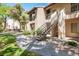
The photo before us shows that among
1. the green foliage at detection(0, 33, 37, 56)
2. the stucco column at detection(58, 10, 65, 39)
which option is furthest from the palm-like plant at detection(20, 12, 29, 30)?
the stucco column at detection(58, 10, 65, 39)

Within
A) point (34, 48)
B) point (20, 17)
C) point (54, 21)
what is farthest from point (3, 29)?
point (54, 21)

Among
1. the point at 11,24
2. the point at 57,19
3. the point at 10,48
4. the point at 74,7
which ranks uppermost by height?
the point at 74,7

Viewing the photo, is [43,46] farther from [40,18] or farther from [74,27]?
[74,27]

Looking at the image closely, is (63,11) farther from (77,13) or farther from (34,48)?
(34,48)

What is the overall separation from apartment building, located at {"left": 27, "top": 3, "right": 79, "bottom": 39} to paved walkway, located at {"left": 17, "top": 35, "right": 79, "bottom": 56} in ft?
1.04

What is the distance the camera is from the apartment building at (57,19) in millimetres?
5187

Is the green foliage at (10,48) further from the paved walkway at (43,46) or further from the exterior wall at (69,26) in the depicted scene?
the exterior wall at (69,26)

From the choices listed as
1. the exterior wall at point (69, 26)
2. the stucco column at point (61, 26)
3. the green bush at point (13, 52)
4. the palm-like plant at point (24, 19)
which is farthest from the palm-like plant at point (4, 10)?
the exterior wall at point (69, 26)

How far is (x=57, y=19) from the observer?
17.8ft

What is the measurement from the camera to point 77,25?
541 centimetres

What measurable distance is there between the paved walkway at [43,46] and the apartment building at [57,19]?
1.04 feet

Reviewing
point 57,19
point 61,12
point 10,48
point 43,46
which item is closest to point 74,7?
point 61,12

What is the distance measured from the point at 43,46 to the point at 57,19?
Answer: 105cm

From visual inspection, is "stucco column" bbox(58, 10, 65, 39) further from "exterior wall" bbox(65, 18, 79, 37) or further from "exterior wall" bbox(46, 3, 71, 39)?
"exterior wall" bbox(65, 18, 79, 37)
